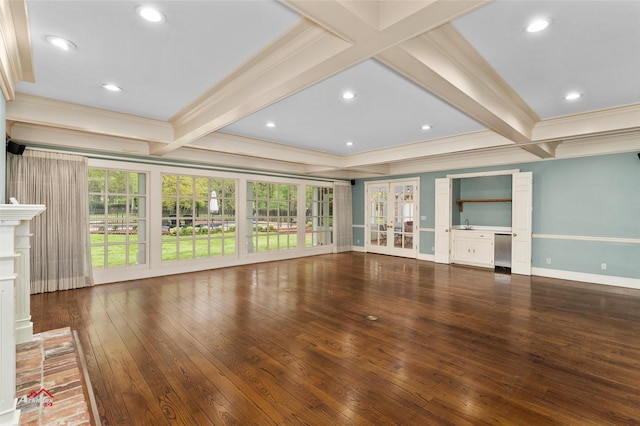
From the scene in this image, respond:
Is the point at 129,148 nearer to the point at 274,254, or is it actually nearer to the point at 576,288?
the point at 274,254

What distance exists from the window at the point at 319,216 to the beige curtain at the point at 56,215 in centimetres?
541

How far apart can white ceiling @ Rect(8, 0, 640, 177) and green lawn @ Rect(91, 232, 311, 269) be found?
7.68ft

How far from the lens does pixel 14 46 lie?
2428 millimetres

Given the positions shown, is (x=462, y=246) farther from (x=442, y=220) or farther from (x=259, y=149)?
(x=259, y=149)

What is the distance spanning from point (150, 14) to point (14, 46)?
1323mm

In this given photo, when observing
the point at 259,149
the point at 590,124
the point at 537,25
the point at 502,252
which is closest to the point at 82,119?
the point at 259,149

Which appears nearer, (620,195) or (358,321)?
(358,321)

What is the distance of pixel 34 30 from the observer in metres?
2.32

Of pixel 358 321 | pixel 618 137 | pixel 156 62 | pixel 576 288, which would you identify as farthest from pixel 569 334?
pixel 156 62

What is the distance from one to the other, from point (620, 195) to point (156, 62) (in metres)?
7.78

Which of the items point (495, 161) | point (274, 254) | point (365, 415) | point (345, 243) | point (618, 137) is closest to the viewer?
point (365, 415)

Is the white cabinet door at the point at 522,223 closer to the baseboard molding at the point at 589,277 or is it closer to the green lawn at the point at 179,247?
the baseboard molding at the point at 589,277

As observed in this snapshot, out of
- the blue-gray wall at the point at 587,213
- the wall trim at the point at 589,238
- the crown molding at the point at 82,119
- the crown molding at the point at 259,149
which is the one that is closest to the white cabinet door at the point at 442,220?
the blue-gray wall at the point at 587,213

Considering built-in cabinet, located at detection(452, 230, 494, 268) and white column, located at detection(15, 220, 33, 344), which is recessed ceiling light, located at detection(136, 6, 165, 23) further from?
built-in cabinet, located at detection(452, 230, 494, 268)
